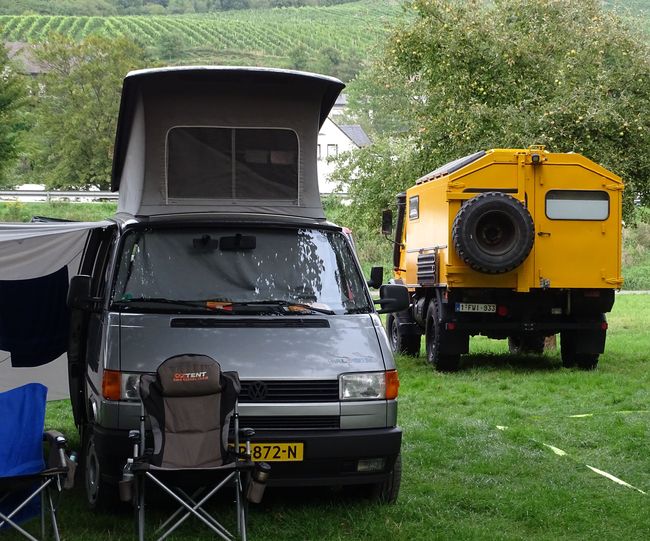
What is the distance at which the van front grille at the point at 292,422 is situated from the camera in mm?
6934

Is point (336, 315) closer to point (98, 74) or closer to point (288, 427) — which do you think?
point (288, 427)

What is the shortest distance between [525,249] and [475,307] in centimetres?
127

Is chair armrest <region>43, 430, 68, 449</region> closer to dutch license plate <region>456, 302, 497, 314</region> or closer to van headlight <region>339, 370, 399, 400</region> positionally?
van headlight <region>339, 370, 399, 400</region>

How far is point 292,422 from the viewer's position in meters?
6.96

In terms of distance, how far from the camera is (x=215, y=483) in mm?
6598

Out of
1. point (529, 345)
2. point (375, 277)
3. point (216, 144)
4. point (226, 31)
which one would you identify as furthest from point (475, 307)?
point (226, 31)

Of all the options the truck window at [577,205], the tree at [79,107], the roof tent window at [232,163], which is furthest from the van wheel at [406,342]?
the tree at [79,107]

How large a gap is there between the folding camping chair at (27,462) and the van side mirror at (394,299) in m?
2.63

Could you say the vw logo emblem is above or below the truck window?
below

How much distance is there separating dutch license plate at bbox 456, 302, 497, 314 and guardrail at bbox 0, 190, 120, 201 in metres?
35.4

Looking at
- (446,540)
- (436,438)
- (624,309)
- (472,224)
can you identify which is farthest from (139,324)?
(624,309)

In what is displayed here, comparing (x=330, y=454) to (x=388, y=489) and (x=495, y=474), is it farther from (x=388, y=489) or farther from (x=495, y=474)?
(x=495, y=474)

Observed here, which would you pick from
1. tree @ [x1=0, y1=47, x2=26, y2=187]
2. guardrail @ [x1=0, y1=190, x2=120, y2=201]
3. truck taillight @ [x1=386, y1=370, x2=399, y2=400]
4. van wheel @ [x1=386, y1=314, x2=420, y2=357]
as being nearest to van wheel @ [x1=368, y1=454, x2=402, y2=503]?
truck taillight @ [x1=386, y1=370, x2=399, y2=400]

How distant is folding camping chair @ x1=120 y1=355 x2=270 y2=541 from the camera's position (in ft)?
21.1
